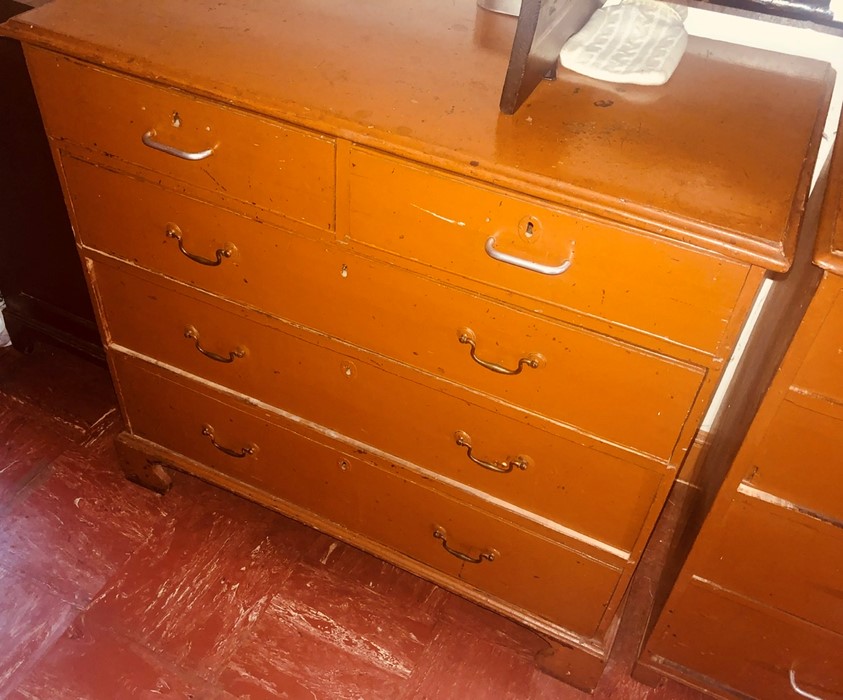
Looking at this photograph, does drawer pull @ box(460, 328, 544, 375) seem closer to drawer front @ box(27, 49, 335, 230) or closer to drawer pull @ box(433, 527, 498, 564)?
drawer front @ box(27, 49, 335, 230)

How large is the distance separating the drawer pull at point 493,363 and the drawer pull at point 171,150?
47cm

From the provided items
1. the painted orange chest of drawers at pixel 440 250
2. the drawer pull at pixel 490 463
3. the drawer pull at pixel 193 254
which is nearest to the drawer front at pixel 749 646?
the painted orange chest of drawers at pixel 440 250

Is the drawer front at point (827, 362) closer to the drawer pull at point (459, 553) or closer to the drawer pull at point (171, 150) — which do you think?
the drawer pull at point (459, 553)

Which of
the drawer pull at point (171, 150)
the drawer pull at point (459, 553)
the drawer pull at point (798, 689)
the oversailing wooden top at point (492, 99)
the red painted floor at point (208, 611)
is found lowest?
the red painted floor at point (208, 611)

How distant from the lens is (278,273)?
3.97ft

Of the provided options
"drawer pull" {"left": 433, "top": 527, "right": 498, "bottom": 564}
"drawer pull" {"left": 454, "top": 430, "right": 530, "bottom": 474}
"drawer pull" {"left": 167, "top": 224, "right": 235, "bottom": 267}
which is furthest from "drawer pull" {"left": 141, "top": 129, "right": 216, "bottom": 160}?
"drawer pull" {"left": 433, "top": 527, "right": 498, "bottom": 564}

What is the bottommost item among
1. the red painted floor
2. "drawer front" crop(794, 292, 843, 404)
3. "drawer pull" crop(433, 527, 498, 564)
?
the red painted floor

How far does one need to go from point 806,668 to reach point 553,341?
2.53 ft

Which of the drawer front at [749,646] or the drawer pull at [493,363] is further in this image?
the drawer front at [749,646]

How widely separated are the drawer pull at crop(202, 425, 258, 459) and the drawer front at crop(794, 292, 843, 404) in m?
1.02

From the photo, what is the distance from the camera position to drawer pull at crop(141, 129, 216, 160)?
1110 millimetres

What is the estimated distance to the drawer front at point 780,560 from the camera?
1108 mm

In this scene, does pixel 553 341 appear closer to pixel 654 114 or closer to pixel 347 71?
pixel 654 114

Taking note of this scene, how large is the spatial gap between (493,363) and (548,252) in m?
0.22
